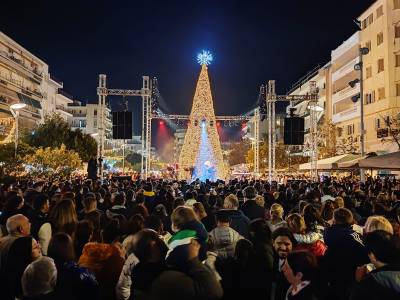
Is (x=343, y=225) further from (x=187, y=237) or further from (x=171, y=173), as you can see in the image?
(x=171, y=173)

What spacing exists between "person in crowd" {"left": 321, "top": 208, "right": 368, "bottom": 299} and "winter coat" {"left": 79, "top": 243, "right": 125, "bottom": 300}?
2.19 meters

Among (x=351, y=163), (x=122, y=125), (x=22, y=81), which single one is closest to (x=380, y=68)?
(x=351, y=163)

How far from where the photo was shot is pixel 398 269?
3508 mm

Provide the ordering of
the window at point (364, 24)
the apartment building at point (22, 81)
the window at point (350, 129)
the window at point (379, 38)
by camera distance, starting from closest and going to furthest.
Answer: the window at point (379, 38) < the window at point (364, 24) < the window at point (350, 129) < the apartment building at point (22, 81)

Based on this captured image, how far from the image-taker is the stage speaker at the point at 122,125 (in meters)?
25.2

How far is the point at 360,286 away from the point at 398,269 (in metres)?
0.40

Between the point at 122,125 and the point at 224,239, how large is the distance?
20.1 metres

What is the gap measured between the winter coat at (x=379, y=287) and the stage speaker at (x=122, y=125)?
22.4 m

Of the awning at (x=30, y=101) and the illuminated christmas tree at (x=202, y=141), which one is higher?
the awning at (x=30, y=101)

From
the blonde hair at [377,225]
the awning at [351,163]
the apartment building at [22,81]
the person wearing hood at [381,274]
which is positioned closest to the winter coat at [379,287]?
the person wearing hood at [381,274]

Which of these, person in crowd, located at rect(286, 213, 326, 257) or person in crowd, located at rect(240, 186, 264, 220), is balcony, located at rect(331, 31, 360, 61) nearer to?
person in crowd, located at rect(240, 186, 264, 220)

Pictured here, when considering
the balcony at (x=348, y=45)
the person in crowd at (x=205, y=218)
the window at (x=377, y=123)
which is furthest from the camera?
the balcony at (x=348, y=45)

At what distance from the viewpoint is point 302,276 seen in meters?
3.92

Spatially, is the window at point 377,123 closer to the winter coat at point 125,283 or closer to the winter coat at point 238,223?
the winter coat at point 238,223
